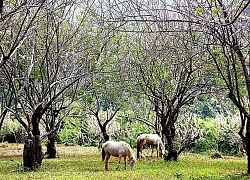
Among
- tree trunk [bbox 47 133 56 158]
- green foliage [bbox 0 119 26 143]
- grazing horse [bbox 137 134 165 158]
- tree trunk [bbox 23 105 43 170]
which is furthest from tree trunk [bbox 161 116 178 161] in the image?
green foliage [bbox 0 119 26 143]

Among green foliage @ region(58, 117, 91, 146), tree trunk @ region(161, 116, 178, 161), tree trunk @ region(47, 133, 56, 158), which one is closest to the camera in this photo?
tree trunk @ region(161, 116, 178, 161)

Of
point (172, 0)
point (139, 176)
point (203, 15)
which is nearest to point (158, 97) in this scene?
point (172, 0)

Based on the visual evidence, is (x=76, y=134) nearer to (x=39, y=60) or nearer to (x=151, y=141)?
(x=151, y=141)

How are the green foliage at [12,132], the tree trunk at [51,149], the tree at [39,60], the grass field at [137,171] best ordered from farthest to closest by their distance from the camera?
the green foliage at [12,132] → the tree trunk at [51,149] → the tree at [39,60] → the grass field at [137,171]

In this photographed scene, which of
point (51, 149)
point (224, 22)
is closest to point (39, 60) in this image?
point (51, 149)

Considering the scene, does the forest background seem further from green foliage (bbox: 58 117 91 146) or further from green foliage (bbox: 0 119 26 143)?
green foliage (bbox: 0 119 26 143)

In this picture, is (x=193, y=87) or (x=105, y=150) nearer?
(x=105, y=150)

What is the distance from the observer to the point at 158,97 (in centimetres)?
1944

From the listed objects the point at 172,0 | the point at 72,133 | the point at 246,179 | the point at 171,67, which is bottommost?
the point at 246,179

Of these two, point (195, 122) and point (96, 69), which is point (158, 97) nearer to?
point (96, 69)

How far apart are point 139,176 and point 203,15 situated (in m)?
5.30

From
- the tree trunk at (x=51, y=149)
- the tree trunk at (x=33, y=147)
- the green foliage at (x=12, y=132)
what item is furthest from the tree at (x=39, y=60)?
the green foliage at (x=12, y=132)

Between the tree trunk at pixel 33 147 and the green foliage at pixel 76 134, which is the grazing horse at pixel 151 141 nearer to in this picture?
the tree trunk at pixel 33 147

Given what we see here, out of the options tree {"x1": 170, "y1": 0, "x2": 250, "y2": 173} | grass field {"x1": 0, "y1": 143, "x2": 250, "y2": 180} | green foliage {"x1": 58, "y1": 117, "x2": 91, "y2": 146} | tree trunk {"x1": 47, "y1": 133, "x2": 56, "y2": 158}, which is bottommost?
grass field {"x1": 0, "y1": 143, "x2": 250, "y2": 180}
